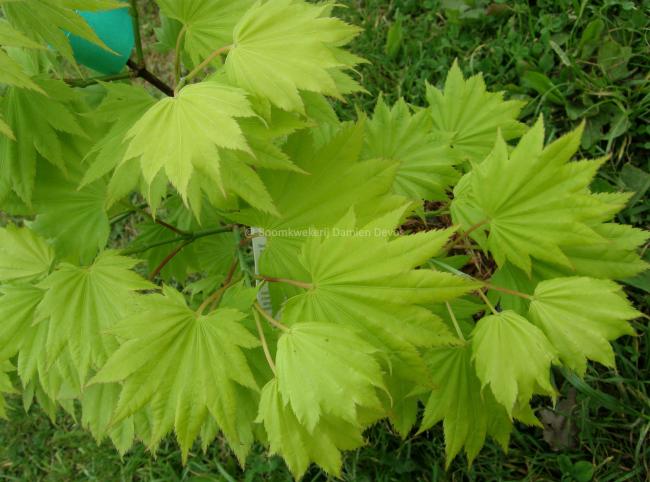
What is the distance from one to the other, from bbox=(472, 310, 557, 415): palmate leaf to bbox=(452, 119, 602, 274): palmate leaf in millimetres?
120

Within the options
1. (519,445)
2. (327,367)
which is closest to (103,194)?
(327,367)

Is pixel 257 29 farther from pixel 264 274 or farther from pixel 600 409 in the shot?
pixel 600 409

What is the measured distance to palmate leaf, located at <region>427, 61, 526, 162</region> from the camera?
4.62ft

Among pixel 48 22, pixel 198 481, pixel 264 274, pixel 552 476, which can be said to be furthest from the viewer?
pixel 198 481

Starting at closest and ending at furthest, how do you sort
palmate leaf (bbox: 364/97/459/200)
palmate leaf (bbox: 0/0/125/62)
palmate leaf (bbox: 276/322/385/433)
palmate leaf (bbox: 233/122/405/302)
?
1. palmate leaf (bbox: 276/322/385/433)
2. palmate leaf (bbox: 0/0/125/62)
3. palmate leaf (bbox: 233/122/405/302)
4. palmate leaf (bbox: 364/97/459/200)

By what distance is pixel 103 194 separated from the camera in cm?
120

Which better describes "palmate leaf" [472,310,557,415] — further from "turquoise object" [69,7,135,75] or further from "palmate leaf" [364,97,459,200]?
"turquoise object" [69,7,135,75]

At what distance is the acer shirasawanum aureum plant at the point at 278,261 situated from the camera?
81 centimetres

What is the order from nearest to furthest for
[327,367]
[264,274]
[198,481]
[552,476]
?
[327,367] < [264,274] < [552,476] < [198,481]

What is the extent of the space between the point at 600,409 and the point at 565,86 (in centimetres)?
107

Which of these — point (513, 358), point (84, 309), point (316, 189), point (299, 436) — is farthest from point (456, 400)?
point (84, 309)

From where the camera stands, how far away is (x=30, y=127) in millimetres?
1016

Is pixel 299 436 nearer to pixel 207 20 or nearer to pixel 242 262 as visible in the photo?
pixel 242 262

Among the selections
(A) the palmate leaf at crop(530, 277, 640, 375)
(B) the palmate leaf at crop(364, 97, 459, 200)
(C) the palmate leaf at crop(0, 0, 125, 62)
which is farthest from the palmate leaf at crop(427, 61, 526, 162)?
(C) the palmate leaf at crop(0, 0, 125, 62)
